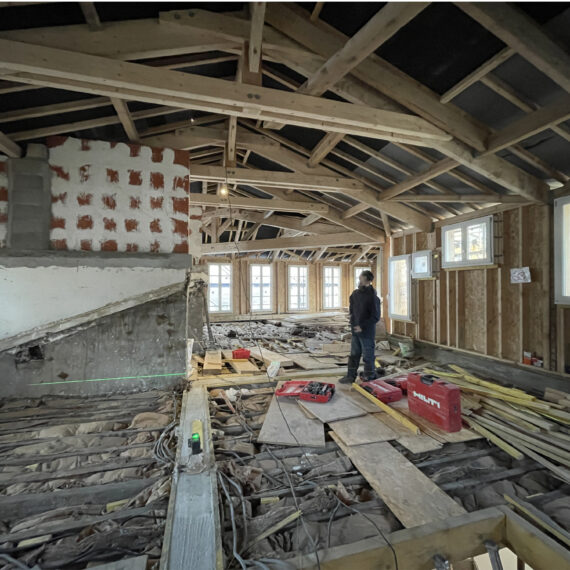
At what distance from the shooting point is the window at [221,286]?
1326 cm

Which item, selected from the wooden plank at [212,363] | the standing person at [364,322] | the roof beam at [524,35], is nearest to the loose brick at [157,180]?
the wooden plank at [212,363]

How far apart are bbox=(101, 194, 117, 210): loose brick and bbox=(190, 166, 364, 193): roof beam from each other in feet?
4.50

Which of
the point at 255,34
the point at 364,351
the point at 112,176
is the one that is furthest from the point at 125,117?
the point at 364,351

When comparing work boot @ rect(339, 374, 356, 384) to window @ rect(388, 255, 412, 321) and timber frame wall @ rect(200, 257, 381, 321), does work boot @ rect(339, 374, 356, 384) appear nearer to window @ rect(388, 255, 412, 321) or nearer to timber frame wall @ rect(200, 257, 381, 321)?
window @ rect(388, 255, 412, 321)

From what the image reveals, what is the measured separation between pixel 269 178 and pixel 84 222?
2.82m

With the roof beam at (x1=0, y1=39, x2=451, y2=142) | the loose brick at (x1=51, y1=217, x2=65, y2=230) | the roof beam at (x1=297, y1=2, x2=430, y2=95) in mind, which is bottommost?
the loose brick at (x1=51, y1=217, x2=65, y2=230)

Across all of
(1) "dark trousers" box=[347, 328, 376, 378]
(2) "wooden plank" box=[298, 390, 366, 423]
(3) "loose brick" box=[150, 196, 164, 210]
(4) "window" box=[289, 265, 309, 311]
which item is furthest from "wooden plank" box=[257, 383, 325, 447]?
(4) "window" box=[289, 265, 309, 311]

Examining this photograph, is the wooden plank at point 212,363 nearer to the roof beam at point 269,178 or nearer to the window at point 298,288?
the roof beam at point 269,178

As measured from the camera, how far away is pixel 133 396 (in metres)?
4.20

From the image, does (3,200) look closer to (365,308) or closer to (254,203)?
(254,203)

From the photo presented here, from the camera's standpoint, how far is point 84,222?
4.28m

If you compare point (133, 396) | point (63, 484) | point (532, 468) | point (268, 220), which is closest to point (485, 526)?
point (532, 468)

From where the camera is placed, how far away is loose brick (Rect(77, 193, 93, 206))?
13.9 ft

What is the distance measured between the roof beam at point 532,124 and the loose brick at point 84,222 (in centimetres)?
506
